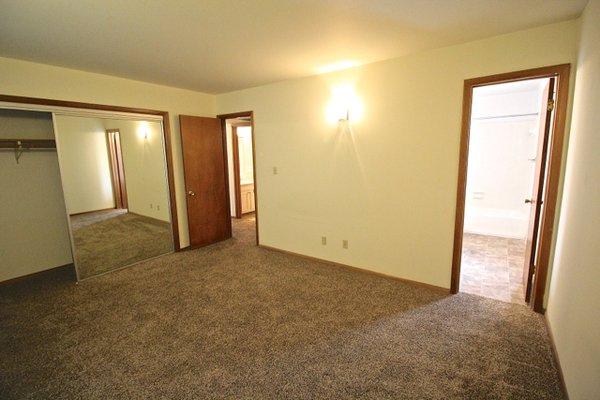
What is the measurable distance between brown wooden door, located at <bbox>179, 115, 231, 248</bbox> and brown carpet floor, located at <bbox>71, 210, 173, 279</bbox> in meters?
0.46

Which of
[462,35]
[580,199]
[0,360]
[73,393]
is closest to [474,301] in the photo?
[580,199]

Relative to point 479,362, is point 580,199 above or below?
above

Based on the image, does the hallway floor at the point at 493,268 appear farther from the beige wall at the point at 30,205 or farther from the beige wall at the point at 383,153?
the beige wall at the point at 30,205

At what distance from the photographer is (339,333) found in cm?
223

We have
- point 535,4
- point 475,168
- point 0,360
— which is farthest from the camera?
point 475,168

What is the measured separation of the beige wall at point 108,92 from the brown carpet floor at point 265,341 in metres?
1.75

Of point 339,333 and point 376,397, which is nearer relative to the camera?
point 376,397

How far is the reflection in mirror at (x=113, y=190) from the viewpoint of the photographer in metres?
3.37

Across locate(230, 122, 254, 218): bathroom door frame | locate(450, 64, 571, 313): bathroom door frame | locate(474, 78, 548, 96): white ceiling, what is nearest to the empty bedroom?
locate(450, 64, 571, 313): bathroom door frame

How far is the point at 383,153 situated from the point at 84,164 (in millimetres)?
3775

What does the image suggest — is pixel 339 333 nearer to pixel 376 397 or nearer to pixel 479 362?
pixel 376 397

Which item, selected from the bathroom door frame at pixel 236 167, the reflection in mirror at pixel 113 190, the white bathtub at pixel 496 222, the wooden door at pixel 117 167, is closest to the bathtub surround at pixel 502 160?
the white bathtub at pixel 496 222

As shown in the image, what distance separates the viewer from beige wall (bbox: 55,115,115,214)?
10.4 feet

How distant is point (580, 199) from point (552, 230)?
76 centimetres
